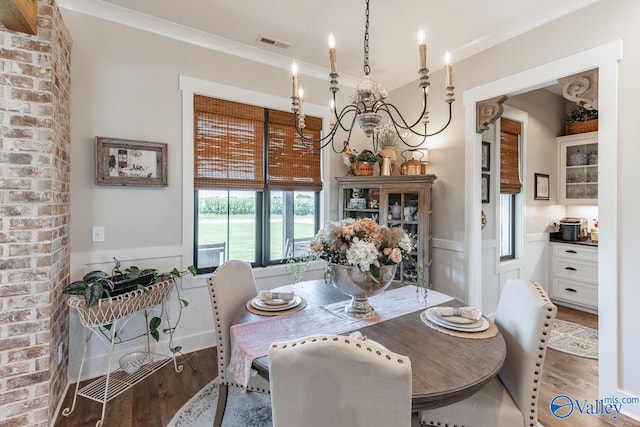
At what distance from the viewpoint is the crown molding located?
2412 millimetres

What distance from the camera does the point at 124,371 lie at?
248 centimetres

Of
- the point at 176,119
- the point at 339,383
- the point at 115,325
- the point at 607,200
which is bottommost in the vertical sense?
the point at 115,325

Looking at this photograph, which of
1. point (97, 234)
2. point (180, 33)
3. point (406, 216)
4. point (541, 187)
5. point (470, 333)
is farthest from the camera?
point (541, 187)

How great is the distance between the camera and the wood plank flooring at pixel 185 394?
1.99 meters

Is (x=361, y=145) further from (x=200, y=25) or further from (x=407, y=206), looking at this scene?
(x=200, y=25)

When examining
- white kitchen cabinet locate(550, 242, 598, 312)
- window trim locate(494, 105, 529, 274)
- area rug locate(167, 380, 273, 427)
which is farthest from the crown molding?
white kitchen cabinet locate(550, 242, 598, 312)

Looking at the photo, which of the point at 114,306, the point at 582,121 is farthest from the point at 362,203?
the point at 582,121

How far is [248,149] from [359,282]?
6.89 feet

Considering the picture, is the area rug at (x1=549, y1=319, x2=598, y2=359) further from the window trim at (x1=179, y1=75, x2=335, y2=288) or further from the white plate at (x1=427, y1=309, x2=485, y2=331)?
the window trim at (x1=179, y1=75, x2=335, y2=288)

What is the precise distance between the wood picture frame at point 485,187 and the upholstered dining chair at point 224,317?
9.09 ft

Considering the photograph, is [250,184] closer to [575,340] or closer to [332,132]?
[332,132]

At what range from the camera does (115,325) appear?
228 centimetres

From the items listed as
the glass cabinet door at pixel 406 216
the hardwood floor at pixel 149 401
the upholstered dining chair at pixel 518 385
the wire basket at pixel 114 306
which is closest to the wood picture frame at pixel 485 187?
the glass cabinet door at pixel 406 216

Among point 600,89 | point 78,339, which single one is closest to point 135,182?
point 78,339
